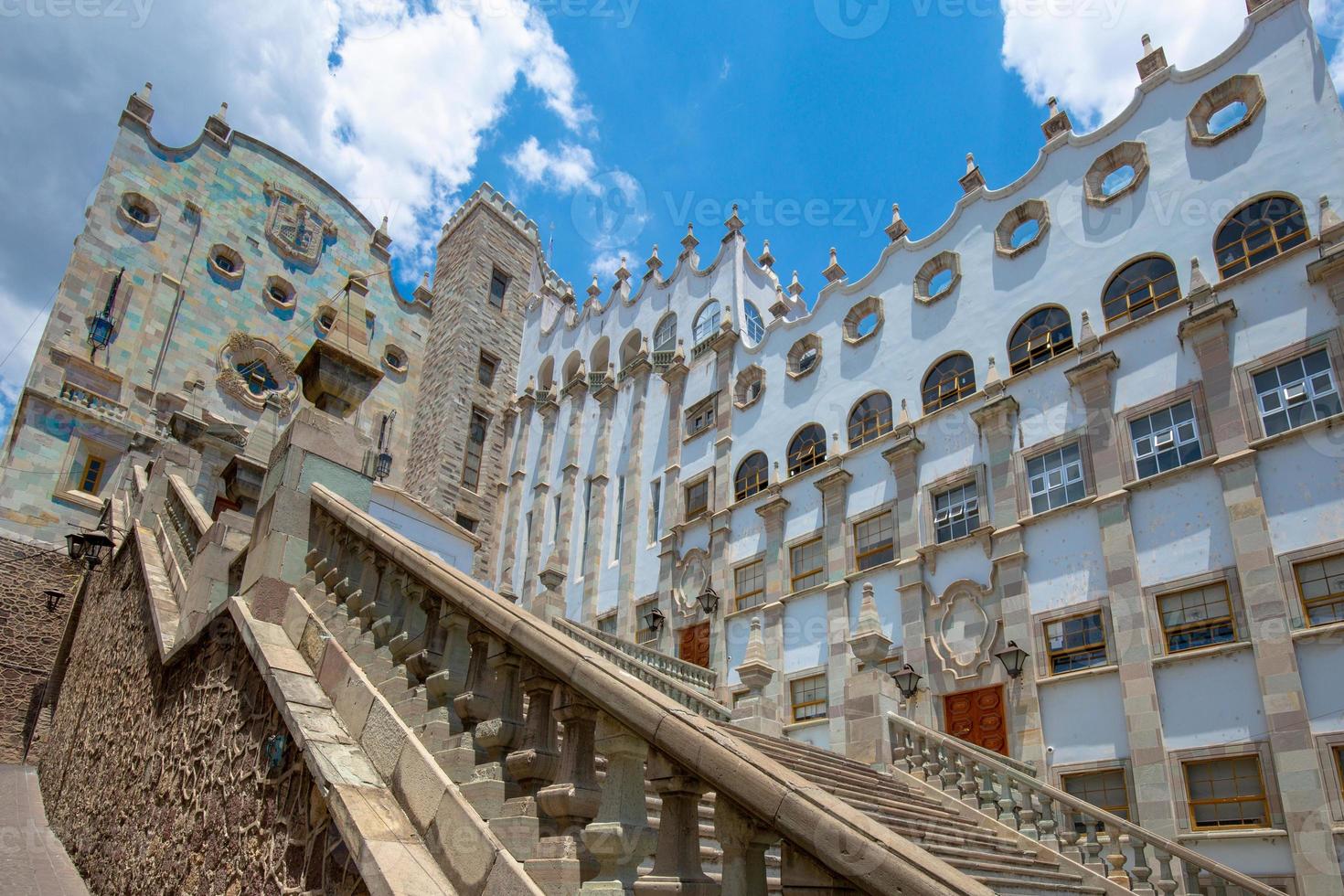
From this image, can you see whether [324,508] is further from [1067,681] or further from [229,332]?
[229,332]

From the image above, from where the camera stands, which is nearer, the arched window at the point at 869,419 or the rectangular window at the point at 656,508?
the arched window at the point at 869,419

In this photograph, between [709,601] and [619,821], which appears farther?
[709,601]

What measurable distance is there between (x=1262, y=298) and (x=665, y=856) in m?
17.3

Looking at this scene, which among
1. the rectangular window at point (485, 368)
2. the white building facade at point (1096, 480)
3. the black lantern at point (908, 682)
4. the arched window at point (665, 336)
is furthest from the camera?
the rectangular window at point (485, 368)

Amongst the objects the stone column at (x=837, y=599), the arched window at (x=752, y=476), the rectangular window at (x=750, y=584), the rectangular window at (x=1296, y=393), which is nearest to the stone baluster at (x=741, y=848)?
the rectangular window at (x=1296, y=393)

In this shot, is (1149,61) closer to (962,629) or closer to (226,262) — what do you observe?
(962,629)

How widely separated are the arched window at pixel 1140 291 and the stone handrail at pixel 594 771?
17.2 meters

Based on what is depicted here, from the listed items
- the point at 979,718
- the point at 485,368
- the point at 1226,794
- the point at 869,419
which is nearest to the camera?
the point at 1226,794

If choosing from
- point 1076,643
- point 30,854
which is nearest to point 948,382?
point 1076,643

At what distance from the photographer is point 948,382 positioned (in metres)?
20.6

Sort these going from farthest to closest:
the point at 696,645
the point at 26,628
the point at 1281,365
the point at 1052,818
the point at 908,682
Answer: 1. the point at 696,645
2. the point at 26,628
3. the point at 908,682
4. the point at 1281,365
5. the point at 1052,818

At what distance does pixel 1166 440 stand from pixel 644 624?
15.7 meters

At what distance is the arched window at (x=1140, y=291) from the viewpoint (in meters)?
17.1

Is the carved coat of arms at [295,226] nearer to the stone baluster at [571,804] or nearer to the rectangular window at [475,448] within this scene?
the rectangular window at [475,448]
